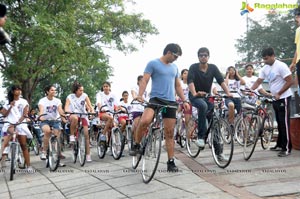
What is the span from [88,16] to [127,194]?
11.7 m

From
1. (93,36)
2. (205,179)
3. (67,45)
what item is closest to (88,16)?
(93,36)

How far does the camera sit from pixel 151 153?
18.9 feet

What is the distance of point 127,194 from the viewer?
5.02 m

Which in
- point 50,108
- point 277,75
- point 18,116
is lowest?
point 18,116

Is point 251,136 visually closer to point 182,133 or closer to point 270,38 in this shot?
point 182,133

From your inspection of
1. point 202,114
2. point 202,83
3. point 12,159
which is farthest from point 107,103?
point 202,114

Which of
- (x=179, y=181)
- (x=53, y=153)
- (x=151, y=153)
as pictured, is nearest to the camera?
(x=179, y=181)

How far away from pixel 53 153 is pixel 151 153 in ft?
10.1

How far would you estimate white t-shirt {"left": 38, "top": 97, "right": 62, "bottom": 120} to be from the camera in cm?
889

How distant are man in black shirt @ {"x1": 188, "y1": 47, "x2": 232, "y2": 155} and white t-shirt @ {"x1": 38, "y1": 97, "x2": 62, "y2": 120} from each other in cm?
345

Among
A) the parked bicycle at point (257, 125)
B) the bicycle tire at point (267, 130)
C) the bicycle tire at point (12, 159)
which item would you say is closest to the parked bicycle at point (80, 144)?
the bicycle tire at point (12, 159)

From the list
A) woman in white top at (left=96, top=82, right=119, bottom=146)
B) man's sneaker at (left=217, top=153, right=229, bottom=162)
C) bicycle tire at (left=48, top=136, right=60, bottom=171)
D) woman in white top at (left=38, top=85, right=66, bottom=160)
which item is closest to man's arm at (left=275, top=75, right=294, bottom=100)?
man's sneaker at (left=217, top=153, right=229, bottom=162)

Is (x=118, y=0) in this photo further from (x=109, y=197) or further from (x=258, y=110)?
(x=109, y=197)

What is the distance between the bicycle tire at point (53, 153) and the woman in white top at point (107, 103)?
3.72 feet
